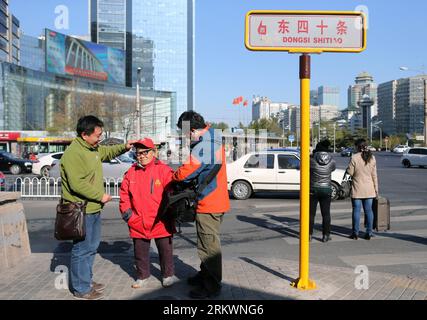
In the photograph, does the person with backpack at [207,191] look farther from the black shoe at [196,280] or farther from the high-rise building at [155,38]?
the high-rise building at [155,38]

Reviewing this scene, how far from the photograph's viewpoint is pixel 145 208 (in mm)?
4871

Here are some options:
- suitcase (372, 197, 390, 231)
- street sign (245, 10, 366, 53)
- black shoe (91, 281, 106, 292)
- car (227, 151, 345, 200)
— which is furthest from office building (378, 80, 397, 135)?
black shoe (91, 281, 106, 292)

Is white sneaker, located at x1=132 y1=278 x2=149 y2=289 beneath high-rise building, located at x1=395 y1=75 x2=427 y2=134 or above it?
beneath

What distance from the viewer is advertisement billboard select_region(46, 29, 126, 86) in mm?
75125

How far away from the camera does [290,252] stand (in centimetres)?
727

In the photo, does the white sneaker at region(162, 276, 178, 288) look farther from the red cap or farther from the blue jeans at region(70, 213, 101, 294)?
the red cap

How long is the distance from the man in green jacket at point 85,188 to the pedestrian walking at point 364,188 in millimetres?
5071

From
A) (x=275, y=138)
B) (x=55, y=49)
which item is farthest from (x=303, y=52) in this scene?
(x=55, y=49)

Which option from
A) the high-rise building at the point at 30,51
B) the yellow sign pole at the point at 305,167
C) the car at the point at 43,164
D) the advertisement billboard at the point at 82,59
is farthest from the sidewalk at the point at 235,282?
the high-rise building at the point at 30,51

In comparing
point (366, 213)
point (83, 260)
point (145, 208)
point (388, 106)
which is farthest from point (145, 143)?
point (388, 106)

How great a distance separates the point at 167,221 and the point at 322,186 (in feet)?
12.9

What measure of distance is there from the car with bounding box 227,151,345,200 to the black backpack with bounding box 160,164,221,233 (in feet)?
30.1

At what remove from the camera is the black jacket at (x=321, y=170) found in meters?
8.03

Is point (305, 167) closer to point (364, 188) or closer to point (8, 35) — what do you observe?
point (364, 188)
